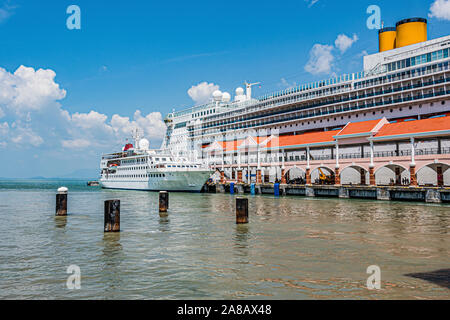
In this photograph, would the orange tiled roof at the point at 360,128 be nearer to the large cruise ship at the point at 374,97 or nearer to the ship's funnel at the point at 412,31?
the large cruise ship at the point at 374,97

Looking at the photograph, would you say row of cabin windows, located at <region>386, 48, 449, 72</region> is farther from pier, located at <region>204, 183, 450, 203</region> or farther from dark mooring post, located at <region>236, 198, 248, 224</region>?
dark mooring post, located at <region>236, 198, 248, 224</region>

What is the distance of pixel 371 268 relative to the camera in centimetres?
1162

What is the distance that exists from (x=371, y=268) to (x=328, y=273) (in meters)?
1.54

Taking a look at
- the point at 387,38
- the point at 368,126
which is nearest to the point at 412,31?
the point at 387,38

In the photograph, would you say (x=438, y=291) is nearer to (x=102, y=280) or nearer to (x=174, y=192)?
(x=102, y=280)

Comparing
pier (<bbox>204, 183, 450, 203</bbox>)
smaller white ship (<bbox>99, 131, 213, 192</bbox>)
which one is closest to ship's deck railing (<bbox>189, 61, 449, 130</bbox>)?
smaller white ship (<bbox>99, 131, 213, 192</bbox>)

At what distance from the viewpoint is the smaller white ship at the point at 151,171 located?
6209 cm

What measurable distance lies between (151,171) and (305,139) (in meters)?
28.0

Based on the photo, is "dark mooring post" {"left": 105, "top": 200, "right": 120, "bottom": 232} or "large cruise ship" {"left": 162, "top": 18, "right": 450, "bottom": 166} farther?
"large cruise ship" {"left": 162, "top": 18, "right": 450, "bottom": 166}

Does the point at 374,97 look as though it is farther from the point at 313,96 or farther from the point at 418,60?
the point at 313,96

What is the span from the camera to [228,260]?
43.0ft

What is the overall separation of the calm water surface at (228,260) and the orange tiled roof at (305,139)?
33.3m

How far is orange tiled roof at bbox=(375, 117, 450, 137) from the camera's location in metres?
41.4

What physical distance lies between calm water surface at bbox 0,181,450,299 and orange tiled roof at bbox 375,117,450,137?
22614mm
